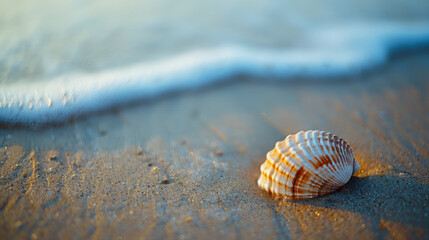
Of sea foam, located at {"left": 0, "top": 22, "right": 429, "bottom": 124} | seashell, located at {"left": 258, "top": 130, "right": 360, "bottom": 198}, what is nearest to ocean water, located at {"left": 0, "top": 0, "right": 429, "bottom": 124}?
sea foam, located at {"left": 0, "top": 22, "right": 429, "bottom": 124}

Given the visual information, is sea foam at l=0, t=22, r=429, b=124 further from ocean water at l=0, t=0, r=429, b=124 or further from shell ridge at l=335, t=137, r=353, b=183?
shell ridge at l=335, t=137, r=353, b=183

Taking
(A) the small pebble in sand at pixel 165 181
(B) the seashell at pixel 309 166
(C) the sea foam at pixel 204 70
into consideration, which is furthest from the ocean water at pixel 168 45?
(B) the seashell at pixel 309 166

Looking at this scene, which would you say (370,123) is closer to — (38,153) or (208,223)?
(208,223)

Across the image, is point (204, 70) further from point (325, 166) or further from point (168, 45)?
point (325, 166)

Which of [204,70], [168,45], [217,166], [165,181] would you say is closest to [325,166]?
[217,166]

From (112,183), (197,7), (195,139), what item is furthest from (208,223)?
(197,7)

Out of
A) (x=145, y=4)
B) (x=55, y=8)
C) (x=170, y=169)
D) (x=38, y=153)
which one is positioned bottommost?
(x=38, y=153)
